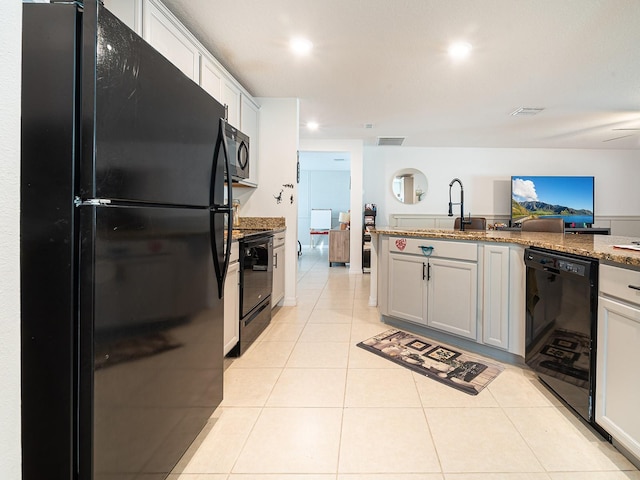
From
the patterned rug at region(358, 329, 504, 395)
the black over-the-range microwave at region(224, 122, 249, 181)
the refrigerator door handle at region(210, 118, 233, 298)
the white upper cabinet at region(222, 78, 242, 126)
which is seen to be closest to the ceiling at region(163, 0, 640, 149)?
the white upper cabinet at region(222, 78, 242, 126)

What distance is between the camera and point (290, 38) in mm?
2508

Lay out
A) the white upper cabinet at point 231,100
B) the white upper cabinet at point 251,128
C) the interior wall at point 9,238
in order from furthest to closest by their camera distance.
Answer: the white upper cabinet at point 251,128 < the white upper cabinet at point 231,100 < the interior wall at point 9,238

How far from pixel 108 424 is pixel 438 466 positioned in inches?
47.4

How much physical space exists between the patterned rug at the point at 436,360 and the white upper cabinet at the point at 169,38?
2.45m

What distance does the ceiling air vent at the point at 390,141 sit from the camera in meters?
5.74

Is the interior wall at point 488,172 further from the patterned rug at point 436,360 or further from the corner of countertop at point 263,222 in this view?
the patterned rug at point 436,360

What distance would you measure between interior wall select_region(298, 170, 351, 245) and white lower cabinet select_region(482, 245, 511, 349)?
26.1ft

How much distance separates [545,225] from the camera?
10.3 feet

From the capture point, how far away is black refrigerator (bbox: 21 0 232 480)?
0.80 m

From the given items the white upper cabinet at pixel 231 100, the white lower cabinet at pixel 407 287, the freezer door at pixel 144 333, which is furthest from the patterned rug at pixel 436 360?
the white upper cabinet at pixel 231 100

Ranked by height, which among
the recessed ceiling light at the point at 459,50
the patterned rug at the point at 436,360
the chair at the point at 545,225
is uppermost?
the recessed ceiling light at the point at 459,50

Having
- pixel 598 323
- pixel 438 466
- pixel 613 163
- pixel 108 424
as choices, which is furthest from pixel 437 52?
pixel 613 163

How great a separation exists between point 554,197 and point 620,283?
605 cm

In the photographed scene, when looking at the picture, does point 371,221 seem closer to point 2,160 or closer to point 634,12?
point 634,12
